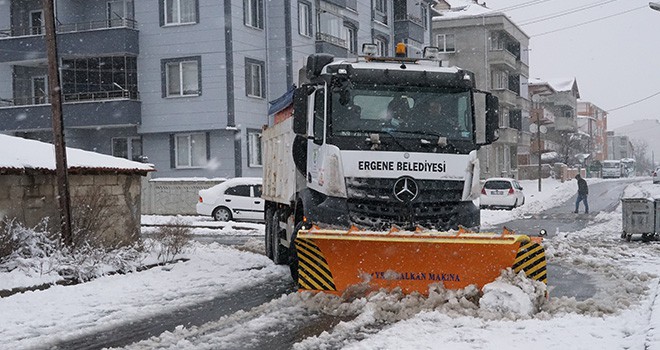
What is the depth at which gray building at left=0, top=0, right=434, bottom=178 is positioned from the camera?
32.0 metres

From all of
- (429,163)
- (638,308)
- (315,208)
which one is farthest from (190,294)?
(638,308)

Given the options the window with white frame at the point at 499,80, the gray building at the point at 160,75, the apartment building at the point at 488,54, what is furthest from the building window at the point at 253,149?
the window with white frame at the point at 499,80

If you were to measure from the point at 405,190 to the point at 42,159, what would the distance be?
7379mm

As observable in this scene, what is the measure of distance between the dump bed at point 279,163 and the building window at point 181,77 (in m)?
17.7

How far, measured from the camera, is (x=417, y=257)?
362 inches

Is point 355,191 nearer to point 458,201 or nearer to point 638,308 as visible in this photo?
point 458,201

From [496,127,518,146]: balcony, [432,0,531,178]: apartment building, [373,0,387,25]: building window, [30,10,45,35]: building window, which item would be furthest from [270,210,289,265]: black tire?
[496,127,518,146]: balcony

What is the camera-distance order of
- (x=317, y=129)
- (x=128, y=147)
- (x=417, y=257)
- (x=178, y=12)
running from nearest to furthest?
(x=417, y=257) → (x=317, y=129) → (x=178, y=12) → (x=128, y=147)

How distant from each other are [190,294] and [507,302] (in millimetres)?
4805

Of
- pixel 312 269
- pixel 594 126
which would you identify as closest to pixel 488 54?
pixel 312 269

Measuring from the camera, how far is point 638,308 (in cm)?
927

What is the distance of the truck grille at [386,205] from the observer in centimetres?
997

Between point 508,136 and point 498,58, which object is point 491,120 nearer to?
point 498,58

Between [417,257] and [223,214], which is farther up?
[417,257]
